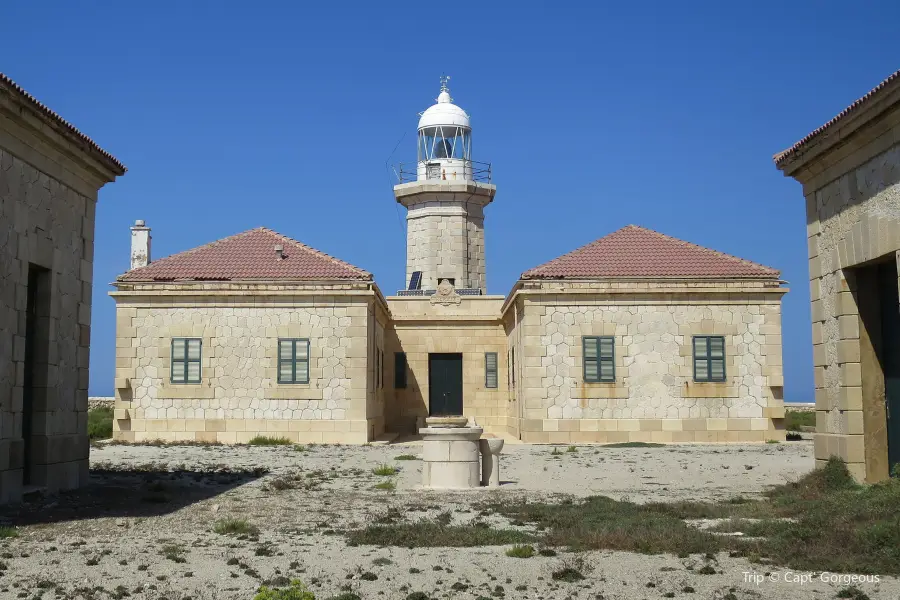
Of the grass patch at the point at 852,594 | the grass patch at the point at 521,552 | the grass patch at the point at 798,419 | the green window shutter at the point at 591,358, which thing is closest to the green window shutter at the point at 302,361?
the green window shutter at the point at 591,358

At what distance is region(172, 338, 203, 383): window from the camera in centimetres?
2192

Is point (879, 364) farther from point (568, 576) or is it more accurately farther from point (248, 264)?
point (248, 264)

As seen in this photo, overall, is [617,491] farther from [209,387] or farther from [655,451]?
[209,387]

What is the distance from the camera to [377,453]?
61.6 feet

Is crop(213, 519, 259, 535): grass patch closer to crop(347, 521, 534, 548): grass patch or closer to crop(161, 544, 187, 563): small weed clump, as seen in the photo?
crop(161, 544, 187, 563): small weed clump

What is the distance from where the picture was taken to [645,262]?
22.8 m

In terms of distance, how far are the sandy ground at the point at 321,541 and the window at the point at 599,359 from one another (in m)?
5.67

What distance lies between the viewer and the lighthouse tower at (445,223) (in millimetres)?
29625

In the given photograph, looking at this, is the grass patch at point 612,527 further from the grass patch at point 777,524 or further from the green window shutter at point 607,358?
the green window shutter at point 607,358

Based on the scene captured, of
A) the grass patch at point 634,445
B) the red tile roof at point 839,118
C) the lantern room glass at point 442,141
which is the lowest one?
the grass patch at point 634,445

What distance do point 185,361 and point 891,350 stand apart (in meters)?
15.8

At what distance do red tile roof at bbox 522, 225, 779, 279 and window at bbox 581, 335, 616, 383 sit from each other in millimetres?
1492

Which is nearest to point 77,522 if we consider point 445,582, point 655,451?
point 445,582

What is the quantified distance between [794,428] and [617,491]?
1751cm
